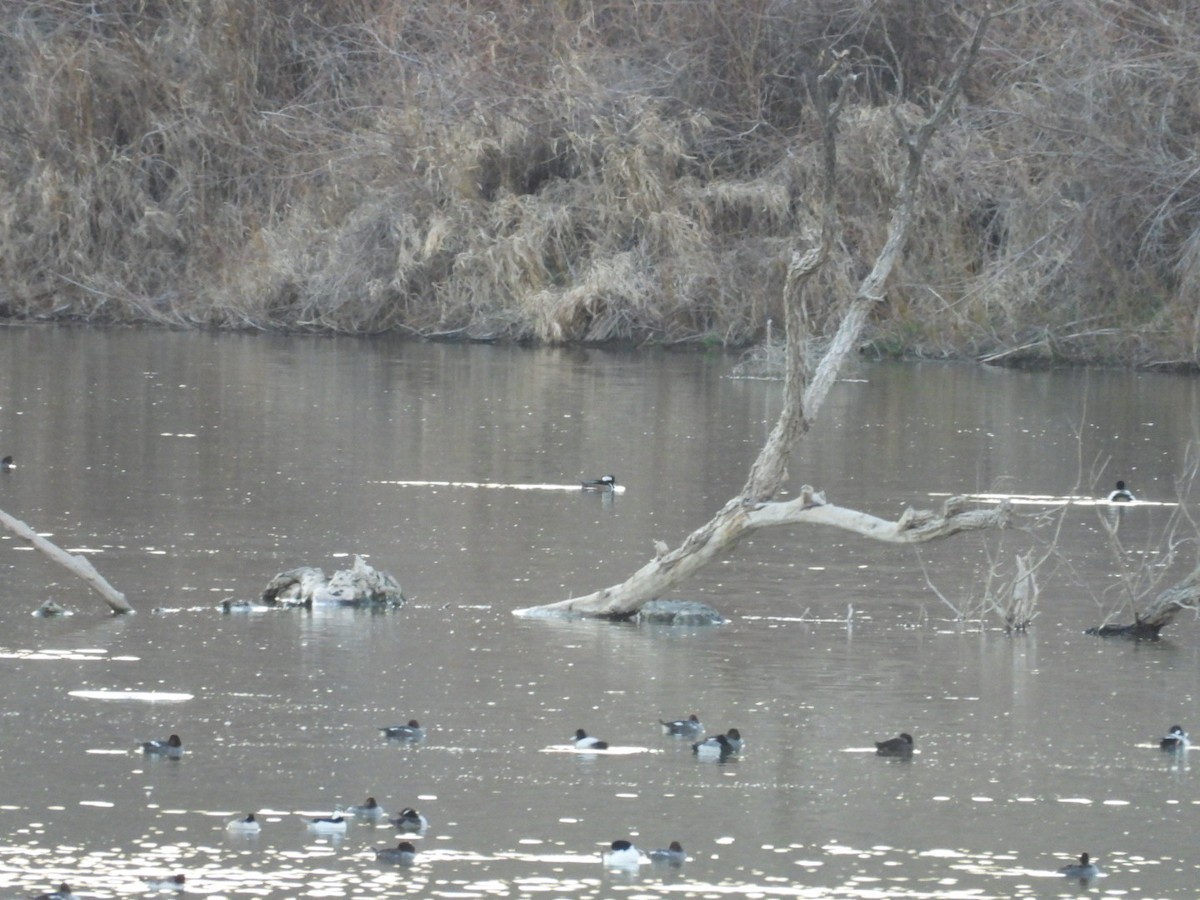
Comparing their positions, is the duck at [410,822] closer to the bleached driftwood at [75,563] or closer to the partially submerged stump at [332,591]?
the bleached driftwood at [75,563]

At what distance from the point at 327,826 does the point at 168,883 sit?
75 cm

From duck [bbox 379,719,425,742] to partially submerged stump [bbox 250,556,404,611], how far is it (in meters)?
3.02

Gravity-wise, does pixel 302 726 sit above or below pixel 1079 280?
below

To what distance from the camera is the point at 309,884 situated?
284 inches

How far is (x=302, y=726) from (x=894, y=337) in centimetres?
2337

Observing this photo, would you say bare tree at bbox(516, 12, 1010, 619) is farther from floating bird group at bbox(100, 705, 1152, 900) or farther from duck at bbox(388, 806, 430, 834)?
duck at bbox(388, 806, 430, 834)

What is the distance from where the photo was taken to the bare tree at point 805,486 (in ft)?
36.8

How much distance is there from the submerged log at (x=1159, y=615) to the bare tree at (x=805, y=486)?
112cm

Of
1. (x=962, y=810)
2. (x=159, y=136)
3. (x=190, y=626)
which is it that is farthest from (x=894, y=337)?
(x=962, y=810)

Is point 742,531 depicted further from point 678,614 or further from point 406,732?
point 406,732

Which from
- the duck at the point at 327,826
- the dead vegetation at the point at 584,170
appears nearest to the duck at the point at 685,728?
the duck at the point at 327,826

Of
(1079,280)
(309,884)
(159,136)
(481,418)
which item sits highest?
(159,136)

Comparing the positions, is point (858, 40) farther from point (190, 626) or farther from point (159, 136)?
point (190, 626)

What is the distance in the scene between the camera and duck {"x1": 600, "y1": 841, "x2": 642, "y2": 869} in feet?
24.5
